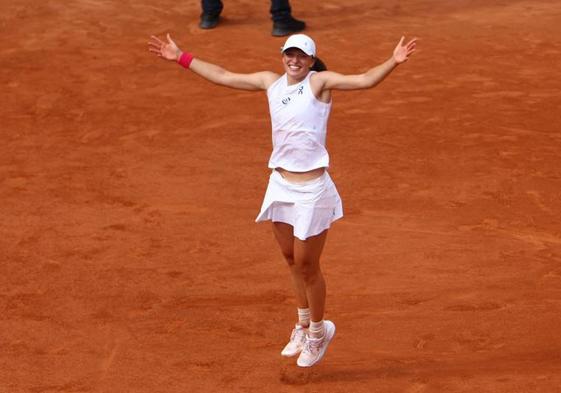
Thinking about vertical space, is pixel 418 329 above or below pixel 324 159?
below

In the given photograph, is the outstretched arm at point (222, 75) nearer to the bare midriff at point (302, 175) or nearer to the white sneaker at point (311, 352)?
the bare midriff at point (302, 175)

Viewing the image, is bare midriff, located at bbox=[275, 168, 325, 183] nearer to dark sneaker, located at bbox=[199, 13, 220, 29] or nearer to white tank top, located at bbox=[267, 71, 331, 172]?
white tank top, located at bbox=[267, 71, 331, 172]

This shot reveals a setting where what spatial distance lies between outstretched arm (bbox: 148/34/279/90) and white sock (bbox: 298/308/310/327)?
1.58 metres

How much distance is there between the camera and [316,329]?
795cm

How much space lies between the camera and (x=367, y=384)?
7.81 m

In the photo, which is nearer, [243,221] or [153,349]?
[153,349]

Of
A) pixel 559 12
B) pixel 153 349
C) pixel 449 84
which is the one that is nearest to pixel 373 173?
pixel 449 84

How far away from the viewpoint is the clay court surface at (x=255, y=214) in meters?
8.18

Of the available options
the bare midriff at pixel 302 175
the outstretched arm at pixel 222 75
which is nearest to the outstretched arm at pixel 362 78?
the outstretched arm at pixel 222 75

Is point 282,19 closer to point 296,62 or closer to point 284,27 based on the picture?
point 284,27

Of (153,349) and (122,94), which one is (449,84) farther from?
(153,349)

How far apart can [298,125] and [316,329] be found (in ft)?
4.91

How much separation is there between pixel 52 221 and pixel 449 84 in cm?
551

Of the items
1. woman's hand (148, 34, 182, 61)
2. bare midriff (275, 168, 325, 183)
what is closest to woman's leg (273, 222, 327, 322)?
bare midriff (275, 168, 325, 183)
